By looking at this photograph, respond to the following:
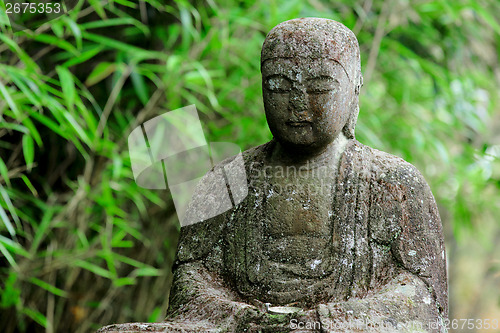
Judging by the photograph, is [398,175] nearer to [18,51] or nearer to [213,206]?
[213,206]

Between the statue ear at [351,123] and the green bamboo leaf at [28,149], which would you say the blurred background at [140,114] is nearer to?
the green bamboo leaf at [28,149]

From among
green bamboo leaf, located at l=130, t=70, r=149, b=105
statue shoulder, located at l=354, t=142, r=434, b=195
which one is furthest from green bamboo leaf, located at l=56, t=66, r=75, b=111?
statue shoulder, located at l=354, t=142, r=434, b=195

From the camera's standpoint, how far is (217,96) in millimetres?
4344

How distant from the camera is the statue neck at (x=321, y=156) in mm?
2463

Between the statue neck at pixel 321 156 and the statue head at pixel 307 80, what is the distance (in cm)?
11

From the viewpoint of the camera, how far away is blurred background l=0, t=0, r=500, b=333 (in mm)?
3881

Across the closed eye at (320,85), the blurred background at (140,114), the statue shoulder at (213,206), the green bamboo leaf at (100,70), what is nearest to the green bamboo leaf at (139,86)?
the blurred background at (140,114)

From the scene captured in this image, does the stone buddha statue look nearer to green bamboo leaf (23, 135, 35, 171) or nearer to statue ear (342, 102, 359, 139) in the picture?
statue ear (342, 102, 359, 139)

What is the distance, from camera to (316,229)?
240 cm

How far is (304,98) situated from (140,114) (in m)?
2.03

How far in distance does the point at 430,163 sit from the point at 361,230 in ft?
12.4

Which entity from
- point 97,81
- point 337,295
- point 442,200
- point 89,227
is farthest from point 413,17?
point 337,295

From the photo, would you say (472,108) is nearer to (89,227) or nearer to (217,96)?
(217,96)

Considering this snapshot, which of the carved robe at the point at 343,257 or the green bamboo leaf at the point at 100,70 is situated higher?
the green bamboo leaf at the point at 100,70
